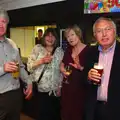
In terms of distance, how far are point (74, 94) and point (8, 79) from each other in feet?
2.87

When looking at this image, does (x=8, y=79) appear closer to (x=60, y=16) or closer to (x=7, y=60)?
(x=7, y=60)

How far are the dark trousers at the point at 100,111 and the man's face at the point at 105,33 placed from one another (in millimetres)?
540

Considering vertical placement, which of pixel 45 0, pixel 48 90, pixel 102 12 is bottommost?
pixel 48 90

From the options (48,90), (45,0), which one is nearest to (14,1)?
(45,0)

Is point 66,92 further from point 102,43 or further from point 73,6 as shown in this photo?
point 73,6

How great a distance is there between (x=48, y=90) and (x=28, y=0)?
6.62 ft

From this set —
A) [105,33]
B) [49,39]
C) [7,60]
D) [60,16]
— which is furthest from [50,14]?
[105,33]

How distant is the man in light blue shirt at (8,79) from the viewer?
214 cm

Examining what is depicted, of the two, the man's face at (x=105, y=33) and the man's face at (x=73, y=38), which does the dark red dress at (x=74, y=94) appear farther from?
the man's face at (x=105, y=33)

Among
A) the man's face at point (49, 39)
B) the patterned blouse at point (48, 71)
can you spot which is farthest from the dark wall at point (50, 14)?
the patterned blouse at point (48, 71)

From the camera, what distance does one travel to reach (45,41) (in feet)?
9.82

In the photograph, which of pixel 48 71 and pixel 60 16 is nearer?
pixel 48 71

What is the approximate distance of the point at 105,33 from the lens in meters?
2.02

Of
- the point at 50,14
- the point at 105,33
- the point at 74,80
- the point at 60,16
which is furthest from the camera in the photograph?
the point at 50,14
